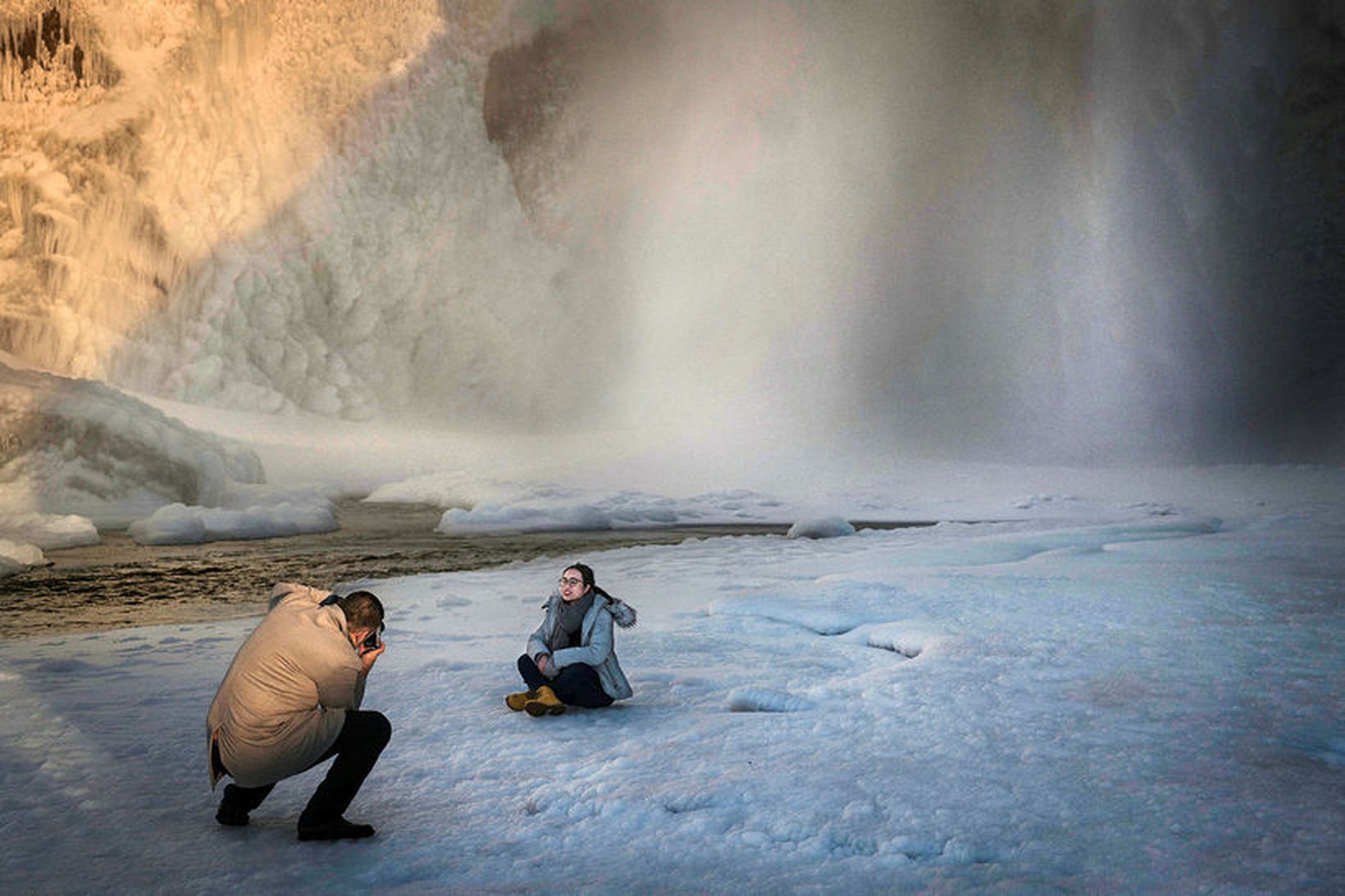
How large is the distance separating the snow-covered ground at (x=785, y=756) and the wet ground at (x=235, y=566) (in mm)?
1130

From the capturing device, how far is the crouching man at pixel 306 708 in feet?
7.99

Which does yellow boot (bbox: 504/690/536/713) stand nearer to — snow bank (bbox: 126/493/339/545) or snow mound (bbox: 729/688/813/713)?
snow mound (bbox: 729/688/813/713)

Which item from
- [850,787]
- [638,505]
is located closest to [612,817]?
[850,787]

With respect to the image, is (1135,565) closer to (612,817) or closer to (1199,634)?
(1199,634)

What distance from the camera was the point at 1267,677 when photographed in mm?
3838

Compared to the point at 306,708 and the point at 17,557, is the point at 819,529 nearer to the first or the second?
the point at 17,557

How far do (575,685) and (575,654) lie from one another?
0.37 ft

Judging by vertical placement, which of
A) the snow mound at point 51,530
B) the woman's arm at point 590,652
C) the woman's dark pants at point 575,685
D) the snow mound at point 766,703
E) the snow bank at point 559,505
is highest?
the snow bank at point 559,505

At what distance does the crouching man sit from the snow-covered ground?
0.45 feet

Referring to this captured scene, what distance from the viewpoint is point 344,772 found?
2.48 m

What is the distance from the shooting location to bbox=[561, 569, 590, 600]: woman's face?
3533mm

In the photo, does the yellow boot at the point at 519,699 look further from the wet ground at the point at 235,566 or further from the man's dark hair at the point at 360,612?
the wet ground at the point at 235,566

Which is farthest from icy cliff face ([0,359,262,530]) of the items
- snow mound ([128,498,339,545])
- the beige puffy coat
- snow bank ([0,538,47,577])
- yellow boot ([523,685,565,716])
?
the beige puffy coat

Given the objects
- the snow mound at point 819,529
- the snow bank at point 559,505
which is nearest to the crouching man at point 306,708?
the snow mound at point 819,529
